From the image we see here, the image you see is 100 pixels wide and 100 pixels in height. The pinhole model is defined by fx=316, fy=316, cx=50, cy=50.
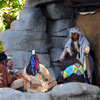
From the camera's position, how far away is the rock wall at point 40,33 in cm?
1030

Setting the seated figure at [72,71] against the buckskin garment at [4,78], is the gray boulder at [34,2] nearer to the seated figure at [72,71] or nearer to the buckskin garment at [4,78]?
the buckskin garment at [4,78]

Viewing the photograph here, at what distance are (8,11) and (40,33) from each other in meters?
3.49

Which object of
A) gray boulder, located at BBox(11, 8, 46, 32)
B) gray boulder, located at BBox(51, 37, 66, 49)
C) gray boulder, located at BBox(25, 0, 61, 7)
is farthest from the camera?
gray boulder, located at BBox(51, 37, 66, 49)

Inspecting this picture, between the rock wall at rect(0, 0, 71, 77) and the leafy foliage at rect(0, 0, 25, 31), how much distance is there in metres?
2.99

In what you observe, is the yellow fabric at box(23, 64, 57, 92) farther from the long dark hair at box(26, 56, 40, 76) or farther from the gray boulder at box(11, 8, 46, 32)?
the gray boulder at box(11, 8, 46, 32)

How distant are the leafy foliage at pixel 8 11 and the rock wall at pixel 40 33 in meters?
2.99

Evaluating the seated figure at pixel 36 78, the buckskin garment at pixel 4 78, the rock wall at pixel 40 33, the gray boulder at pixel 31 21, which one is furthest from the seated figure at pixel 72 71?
the gray boulder at pixel 31 21

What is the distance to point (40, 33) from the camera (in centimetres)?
1070

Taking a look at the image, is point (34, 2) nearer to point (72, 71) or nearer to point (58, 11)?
point (58, 11)

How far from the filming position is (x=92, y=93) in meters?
6.10

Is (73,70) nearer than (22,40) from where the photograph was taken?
Yes

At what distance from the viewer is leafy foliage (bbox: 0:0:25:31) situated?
1367 centimetres

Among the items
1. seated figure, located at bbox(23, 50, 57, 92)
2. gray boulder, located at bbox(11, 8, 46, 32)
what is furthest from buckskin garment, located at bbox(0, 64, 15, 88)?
gray boulder, located at bbox(11, 8, 46, 32)

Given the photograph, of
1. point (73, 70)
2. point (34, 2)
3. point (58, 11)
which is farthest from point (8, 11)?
point (73, 70)
